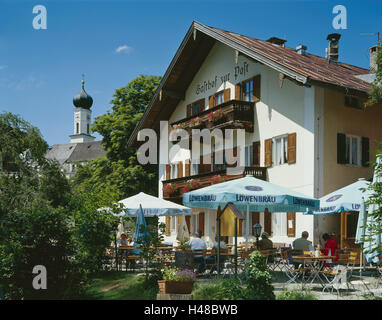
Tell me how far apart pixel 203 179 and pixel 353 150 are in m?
6.87

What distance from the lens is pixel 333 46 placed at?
27375mm

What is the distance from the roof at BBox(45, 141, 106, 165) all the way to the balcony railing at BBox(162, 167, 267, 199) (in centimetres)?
6039

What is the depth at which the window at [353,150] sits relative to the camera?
2100 cm

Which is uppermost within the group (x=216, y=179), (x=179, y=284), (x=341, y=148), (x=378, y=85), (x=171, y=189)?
(x=378, y=85)

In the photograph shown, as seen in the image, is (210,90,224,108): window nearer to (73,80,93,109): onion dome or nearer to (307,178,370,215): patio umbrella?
(307,178,370,215): patio umbrella

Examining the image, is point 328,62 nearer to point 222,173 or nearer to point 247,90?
point 247,90

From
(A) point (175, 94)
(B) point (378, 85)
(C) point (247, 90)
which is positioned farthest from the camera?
(A) point (175, 94)

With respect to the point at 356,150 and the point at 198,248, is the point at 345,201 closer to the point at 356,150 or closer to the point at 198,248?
the point at 198,248

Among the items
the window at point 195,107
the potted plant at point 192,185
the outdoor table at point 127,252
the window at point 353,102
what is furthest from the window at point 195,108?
the outdoor table at point 127,252

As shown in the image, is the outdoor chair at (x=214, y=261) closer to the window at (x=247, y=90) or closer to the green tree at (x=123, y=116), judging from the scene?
the window at (x=247, y=90)

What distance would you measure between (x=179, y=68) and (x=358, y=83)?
9802mm

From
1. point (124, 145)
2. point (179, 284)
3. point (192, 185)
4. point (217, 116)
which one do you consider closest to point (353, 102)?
point (217, 116)

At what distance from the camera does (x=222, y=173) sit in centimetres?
2303
